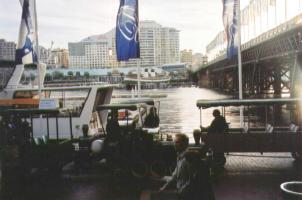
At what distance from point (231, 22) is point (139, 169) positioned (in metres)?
→ 11.0

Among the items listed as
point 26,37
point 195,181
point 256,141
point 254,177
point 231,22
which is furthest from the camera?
point 231,22

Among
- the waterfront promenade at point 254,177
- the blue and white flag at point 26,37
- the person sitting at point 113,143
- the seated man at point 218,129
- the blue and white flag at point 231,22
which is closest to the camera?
the waterfront promenade at point 254,177

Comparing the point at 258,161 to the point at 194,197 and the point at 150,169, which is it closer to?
the point at 150,169

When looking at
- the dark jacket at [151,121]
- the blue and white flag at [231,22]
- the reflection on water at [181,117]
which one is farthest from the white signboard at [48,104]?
the reflection on water at [181,117]

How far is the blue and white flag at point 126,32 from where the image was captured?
21188 mm

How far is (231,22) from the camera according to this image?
22.5m

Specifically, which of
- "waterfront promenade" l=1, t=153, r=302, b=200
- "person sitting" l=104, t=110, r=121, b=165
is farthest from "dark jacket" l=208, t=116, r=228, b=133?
"person sitting" l=104, t=110, r=121, b=165

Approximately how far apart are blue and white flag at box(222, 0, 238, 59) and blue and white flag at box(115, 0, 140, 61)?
4947 mm

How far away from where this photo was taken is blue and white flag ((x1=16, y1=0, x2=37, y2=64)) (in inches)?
866

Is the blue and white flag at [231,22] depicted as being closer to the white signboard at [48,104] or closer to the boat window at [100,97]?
the boat window at [100,97]

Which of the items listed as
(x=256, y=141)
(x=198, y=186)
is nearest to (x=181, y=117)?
(x=256, y=141)

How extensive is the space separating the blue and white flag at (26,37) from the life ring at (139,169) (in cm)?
1020

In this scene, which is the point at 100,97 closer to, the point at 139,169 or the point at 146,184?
the point at 139,169

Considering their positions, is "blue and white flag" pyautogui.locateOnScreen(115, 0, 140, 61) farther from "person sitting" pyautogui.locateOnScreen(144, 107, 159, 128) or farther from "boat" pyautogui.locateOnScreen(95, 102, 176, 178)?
"boat" pyautogui.locateOnScreen(95, 102, 176, 178)
